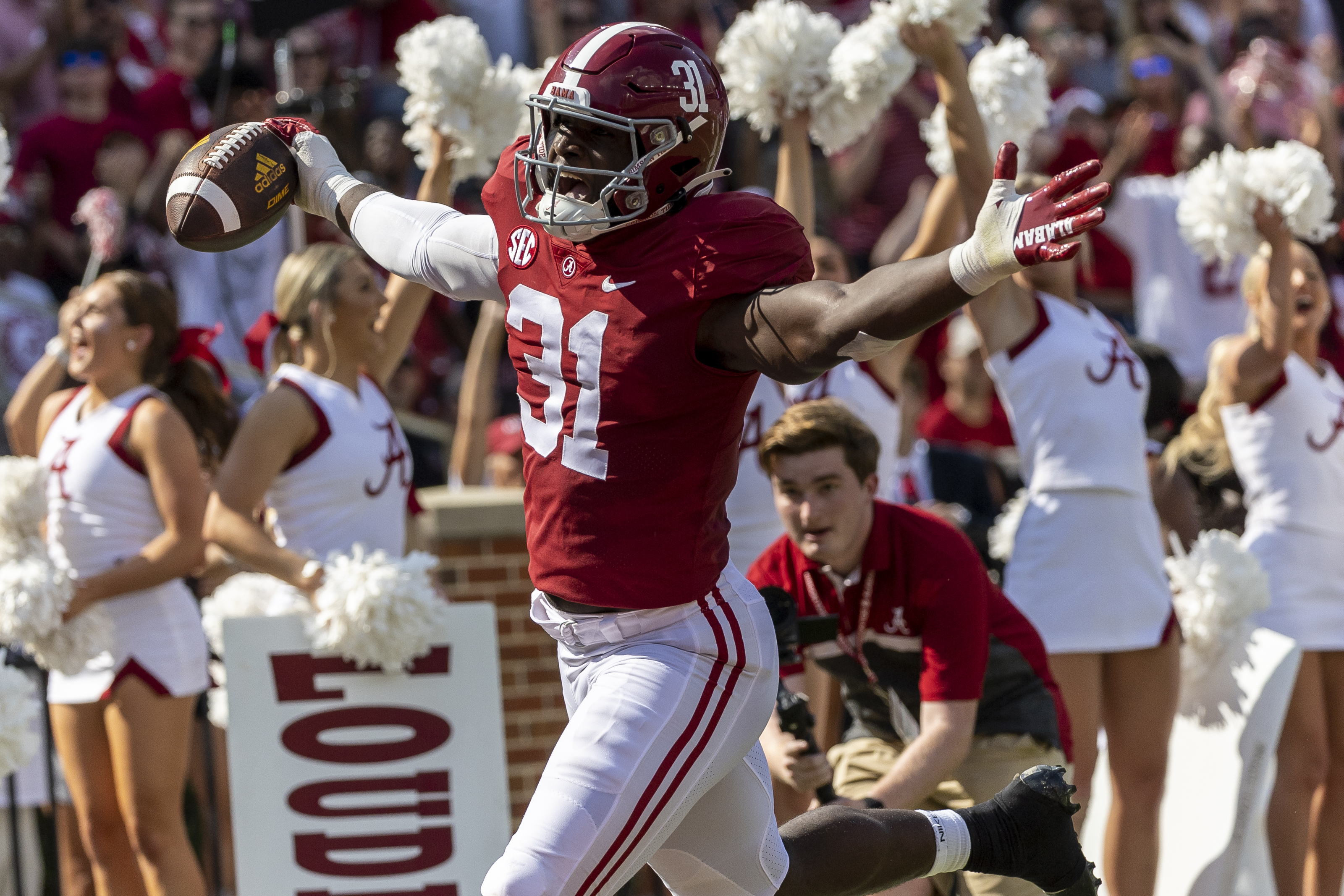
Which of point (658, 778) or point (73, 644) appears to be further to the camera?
point (73, 644)

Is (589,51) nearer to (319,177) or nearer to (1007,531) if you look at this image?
(319,177)

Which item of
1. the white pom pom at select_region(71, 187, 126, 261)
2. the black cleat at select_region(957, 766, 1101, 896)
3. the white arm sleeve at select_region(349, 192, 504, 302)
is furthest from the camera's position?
the white pom pom at select_region(71, 187, 126, 261)

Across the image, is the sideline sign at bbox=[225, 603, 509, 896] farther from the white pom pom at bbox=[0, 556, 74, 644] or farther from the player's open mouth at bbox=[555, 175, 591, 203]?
the player's open mouth at bbox=[555, 175, 591, 203]

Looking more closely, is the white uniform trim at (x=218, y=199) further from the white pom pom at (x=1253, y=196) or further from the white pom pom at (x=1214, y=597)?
the white pom pom at (x=1253, y=196)

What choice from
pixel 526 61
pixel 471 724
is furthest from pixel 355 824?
pixel 526 61

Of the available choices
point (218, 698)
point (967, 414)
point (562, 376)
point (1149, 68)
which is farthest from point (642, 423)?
point (1149, 68)

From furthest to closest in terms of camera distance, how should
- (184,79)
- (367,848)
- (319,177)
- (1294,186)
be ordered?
(184,79) < (1294,186) < (367,848) < (319,177)

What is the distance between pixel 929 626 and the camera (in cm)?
379

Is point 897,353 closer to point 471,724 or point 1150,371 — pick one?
point 1150,371

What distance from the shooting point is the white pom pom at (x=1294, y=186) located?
16.0 feet

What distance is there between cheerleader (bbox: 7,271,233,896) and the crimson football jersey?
1.92 meters

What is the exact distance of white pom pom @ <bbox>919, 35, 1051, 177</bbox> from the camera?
4801 mm

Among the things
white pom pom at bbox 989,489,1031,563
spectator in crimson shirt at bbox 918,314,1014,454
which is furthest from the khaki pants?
spectator in crimson shirt at bbox 918,314,1014,454

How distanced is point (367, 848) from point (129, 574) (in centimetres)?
99
